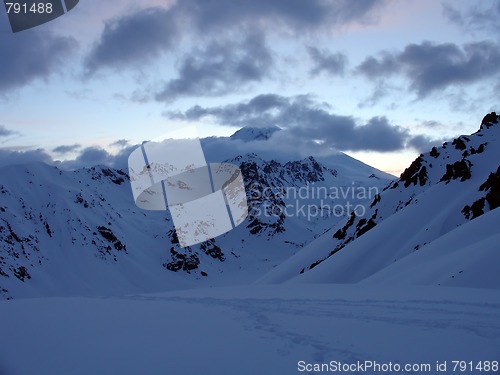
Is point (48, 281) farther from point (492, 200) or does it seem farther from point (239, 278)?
point (492, 200)

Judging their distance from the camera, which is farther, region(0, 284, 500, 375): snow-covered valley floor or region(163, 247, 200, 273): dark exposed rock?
region(163, 247, 200, 273): dark exposed rock

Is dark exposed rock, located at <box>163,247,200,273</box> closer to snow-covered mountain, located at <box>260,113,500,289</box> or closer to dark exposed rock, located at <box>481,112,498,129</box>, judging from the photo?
snow-covered mountain, located at <box>260,113,500,289</box>

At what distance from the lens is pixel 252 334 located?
36.4ft

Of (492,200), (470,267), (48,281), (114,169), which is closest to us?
(470,267)

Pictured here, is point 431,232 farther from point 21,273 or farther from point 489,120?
point 21,273

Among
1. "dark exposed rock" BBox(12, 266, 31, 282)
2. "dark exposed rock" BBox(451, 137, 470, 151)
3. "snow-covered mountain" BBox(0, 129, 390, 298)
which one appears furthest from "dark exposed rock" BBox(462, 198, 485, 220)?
"dark exposed rock" BBox(12, 266, 31, 282)

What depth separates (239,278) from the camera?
390ft

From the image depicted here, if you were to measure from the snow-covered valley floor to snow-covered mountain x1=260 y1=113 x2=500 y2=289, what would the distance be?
7.65m

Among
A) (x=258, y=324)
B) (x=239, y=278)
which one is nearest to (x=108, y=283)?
(x=239, y=278)

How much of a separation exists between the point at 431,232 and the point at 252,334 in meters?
42.5

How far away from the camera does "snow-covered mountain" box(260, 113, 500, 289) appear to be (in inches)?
909

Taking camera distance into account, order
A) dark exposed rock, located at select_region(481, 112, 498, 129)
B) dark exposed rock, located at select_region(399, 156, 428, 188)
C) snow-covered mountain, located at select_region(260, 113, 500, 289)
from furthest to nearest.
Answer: dark exposed rock, located at select_region(481, 112, 498, 129)
dark exposed rock, located at select_region(399, 156, 428, 188)
snow-covered mountain, located at select_region(260, 113, 500, 289)

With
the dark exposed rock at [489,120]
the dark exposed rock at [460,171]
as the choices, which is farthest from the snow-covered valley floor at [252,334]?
the dark exposed rock at [489,120]

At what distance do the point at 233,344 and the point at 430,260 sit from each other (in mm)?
22508
